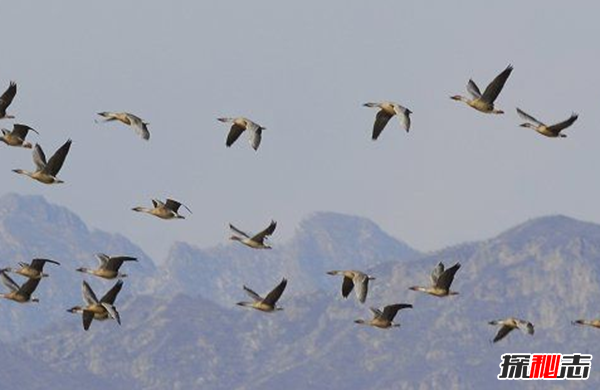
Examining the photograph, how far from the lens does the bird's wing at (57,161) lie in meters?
86.7

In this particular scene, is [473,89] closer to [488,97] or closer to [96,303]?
[488,97]

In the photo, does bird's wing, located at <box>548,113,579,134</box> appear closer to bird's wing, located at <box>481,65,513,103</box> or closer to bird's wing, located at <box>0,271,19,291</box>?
bird's wing, located at <box>481,65,513,103</box>

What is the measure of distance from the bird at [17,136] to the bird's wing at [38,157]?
0.64 m

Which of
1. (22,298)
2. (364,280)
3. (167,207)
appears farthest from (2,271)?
(364,280)

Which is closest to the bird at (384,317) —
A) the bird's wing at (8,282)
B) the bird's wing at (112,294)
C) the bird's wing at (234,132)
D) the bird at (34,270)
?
the bird's wing at (234,132)

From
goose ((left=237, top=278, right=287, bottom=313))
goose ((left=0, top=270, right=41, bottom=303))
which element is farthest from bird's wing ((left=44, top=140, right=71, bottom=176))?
goose ((left=237, top=278, right=287, bottom=313))

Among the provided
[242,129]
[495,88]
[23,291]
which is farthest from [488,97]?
[23,291]

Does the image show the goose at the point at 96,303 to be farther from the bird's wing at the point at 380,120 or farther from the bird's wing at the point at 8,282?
the bird's wing at the point at 380,120

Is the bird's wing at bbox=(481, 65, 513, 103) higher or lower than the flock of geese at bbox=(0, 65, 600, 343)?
higher

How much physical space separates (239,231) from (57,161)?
32.6 ft

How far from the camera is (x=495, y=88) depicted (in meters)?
87.6

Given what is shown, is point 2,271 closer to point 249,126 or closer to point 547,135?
point 249,126

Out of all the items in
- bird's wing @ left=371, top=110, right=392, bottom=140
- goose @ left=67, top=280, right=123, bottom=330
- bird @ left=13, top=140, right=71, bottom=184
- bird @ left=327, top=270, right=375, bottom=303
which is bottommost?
goose @ left=67, top=280, right=123, bottom=330

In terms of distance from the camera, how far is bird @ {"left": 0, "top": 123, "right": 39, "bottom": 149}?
91812 millimetres
